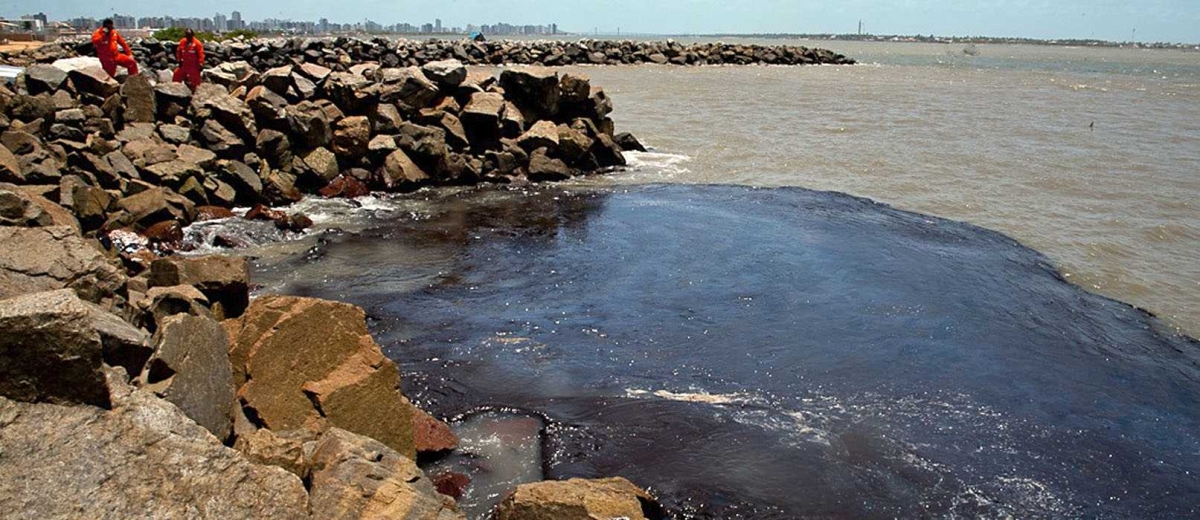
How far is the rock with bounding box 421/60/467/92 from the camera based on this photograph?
16.3m

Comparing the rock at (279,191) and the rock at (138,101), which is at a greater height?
the rock at (138,101)

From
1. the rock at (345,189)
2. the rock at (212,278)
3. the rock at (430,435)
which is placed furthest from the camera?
the rock at (345,189)

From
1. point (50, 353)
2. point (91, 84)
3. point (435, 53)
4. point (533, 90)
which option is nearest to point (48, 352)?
point (50, 353)

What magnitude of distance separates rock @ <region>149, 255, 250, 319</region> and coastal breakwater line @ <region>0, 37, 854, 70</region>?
601 inches

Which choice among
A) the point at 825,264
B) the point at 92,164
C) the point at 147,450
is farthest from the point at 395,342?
the point at 92,164

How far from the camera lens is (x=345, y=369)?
536 cm

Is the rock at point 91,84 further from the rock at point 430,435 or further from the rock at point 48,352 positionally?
the rock at point 48,352

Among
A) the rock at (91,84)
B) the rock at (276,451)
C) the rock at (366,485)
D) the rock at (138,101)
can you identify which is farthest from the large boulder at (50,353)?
the rock at (91,84)

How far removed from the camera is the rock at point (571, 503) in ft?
14.1

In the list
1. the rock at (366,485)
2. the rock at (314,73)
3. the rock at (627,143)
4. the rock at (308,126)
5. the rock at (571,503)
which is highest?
the rock at (314,73)

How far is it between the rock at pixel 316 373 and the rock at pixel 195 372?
8.1 inches

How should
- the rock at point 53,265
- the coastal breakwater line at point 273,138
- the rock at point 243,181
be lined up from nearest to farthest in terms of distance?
the rock at point 53,265 < the coastal breakwater line at point 273,138 < the rock at point 243,181

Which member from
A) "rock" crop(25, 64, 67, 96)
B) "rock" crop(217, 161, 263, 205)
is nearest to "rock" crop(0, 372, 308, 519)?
"rock" crop(217, 161, 263, 205)

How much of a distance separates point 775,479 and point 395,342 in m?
3.73
